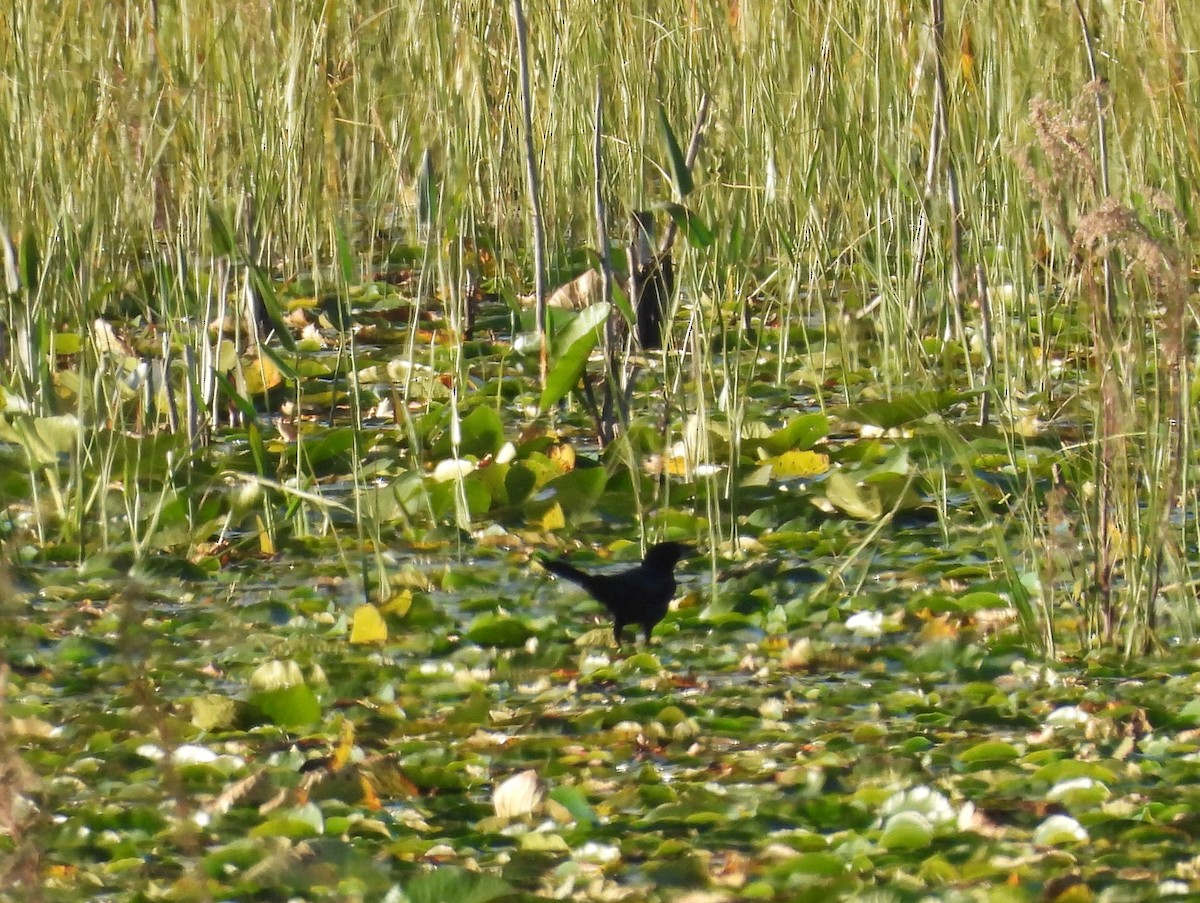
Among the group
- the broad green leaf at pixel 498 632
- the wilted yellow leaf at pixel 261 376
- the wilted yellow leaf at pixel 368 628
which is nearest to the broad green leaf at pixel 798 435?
the broad green leaf at pixel 498 632

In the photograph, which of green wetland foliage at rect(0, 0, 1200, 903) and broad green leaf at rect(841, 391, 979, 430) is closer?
green wetland foliage at rect(0, 0, 1200, 903)

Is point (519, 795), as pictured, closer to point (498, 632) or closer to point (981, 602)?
point (498, 632)

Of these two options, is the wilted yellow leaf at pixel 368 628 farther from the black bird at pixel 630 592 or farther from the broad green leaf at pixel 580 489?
the broad green leaf at pixel 580 489

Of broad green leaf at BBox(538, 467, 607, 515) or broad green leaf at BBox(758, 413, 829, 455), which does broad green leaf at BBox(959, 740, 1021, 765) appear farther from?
broad green leaf at BBox(758, 413, 829, 455)

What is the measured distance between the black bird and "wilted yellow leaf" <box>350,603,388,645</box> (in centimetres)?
29

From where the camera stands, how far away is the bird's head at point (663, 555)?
3016mm

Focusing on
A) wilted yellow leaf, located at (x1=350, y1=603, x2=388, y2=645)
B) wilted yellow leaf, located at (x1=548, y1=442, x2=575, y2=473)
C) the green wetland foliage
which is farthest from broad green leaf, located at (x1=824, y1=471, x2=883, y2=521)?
wilted yellow leaf, located at (x1=350, y1=603, x2=388, y2=645)

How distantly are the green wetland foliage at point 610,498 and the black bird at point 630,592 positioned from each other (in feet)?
0.21

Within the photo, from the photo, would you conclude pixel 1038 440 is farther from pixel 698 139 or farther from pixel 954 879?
pixel 954 879

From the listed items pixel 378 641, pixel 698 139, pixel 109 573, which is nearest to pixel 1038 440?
pixel 698 139

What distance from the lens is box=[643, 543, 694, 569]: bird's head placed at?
9.89 feet

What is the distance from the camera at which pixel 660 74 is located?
16.6 feet

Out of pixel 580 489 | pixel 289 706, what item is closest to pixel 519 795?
pixel 289 706

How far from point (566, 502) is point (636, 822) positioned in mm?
1449
